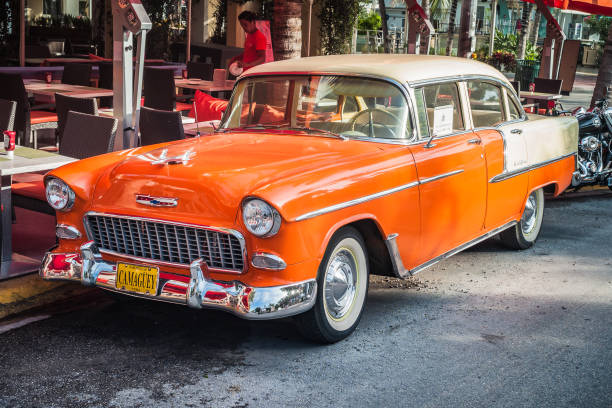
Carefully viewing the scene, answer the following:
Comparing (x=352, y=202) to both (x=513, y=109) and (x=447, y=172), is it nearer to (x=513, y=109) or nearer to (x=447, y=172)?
(x=447, y=172)

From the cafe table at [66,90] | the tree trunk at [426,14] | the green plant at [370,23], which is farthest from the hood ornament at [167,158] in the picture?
the green plant at [370,23]

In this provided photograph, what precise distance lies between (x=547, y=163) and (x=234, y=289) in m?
3.97

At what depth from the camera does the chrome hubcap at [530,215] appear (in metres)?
7.43

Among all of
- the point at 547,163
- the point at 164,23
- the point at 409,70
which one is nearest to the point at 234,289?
the point at 409,70

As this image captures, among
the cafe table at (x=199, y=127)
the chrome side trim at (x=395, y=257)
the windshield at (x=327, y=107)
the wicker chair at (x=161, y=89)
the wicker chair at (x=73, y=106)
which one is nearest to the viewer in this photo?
the chrome side trim at (x=395, y=257)

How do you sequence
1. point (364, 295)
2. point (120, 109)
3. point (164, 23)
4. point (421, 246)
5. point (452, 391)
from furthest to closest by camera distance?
point (164, 23), point (120, 109), point (421, 246), point (364, 295), point (452, 391)

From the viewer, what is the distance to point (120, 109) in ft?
23.7

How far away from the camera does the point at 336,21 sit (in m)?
25.2

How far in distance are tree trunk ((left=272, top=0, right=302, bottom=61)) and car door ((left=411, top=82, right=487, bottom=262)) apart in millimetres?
4490

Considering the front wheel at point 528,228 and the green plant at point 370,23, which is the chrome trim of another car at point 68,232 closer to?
the front wheel at point 528,228

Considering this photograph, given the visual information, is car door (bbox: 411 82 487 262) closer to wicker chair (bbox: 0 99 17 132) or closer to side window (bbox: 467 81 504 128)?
side window (bbox: 467 81 504 128)

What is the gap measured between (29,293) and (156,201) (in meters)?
1.60

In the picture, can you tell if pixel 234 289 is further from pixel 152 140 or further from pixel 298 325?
pixel 152 140

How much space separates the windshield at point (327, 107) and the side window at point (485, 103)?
102 centimetres
